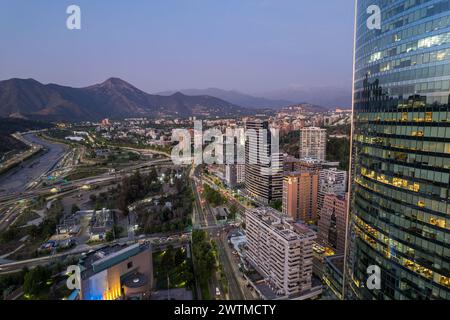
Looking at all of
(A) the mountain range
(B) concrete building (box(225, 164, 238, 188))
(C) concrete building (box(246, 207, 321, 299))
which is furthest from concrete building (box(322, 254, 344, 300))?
(A) the mountain range

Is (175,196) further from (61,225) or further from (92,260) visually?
(92,260)

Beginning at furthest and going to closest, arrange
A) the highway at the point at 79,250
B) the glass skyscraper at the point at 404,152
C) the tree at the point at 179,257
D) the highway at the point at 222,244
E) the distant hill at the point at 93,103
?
the distant hill at the point at 93,103 < the highway at the point at 79,250 < the tree at the point at 179,257 < the highway at the point at 222,244 < the glass skyscraper at the point at 404,152

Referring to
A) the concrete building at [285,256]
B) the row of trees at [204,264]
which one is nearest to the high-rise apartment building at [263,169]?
the row of trees at [204,264]

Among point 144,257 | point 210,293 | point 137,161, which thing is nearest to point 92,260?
point 144,257

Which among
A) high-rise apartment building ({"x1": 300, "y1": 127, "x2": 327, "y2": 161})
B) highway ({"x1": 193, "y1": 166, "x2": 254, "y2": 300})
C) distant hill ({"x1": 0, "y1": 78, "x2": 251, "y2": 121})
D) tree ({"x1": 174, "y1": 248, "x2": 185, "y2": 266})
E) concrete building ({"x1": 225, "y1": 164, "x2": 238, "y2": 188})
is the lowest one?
highway ({"x1": 193, "y1": 166, "x2": 254, "y2": 300})

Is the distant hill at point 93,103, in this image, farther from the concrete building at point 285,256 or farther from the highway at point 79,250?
the concrete building at point 285,256

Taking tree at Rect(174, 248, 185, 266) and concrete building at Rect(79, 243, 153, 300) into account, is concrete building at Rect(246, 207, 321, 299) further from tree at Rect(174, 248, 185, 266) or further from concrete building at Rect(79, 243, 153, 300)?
concrete building at Rect(79, 243, 153, 300)
